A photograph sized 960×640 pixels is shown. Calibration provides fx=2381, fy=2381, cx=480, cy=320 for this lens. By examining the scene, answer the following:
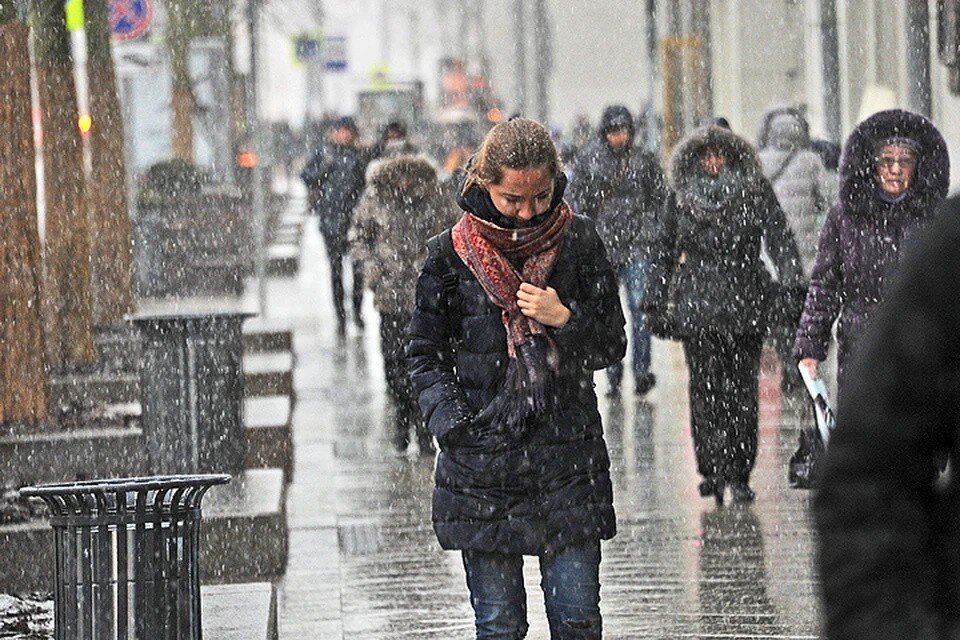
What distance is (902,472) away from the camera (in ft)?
8.20

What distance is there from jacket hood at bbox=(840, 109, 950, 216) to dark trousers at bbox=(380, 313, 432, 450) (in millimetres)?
4803

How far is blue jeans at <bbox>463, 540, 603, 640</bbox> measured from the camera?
5695 millimetres

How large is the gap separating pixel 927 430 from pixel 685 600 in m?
6.02

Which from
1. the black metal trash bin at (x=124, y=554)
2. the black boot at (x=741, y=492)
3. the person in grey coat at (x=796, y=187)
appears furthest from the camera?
the person in grey coat at (x=796, y=187)

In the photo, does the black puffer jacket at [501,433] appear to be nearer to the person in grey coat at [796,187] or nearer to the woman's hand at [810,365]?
the woman's hand at [810,365]

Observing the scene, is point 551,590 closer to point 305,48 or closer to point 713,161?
point 713,161

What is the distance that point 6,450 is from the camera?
11.2 meters

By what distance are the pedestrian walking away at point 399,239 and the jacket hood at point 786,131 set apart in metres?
3.20

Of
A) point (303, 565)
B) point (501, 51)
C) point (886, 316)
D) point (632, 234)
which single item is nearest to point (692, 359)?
point (303, 565)

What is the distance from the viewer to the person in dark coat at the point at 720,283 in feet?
34.3

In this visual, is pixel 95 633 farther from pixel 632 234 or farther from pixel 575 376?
pixel 632 234

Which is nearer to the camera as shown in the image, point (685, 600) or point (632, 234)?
point (685, 600)

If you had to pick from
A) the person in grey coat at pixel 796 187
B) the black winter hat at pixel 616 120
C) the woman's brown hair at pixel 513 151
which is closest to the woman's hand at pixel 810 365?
the woman's brown hair at pixel 513 151

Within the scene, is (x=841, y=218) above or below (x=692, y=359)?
above
